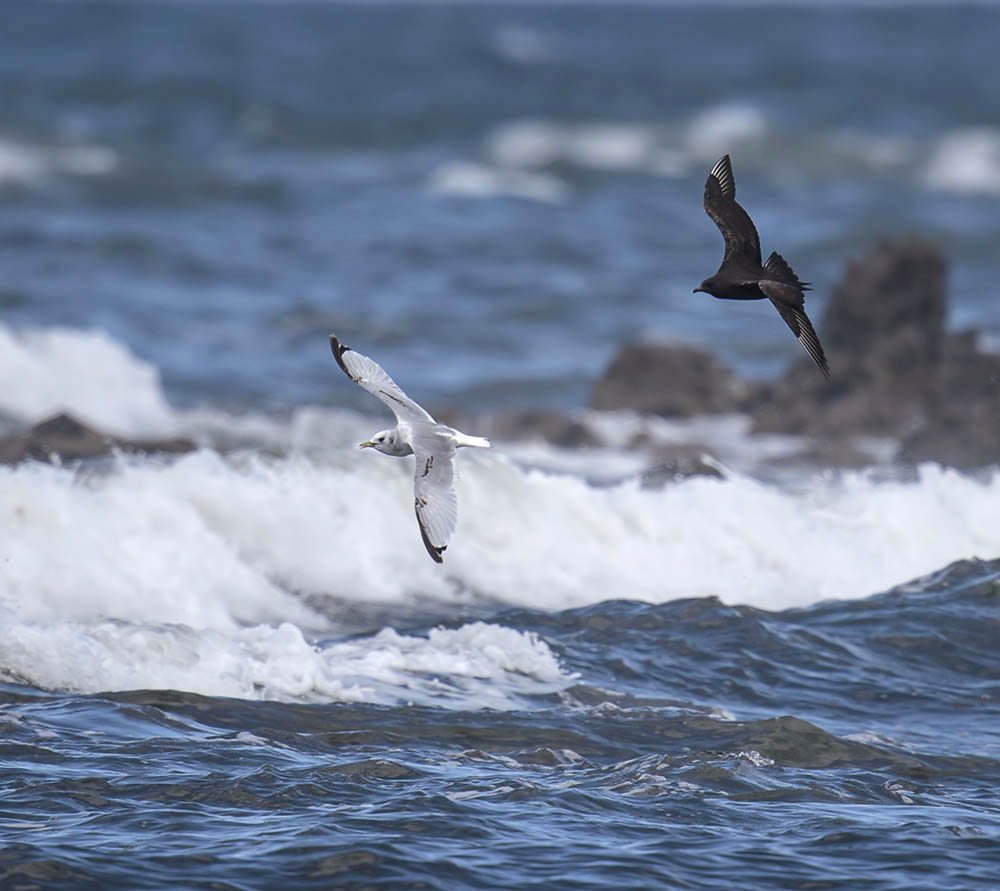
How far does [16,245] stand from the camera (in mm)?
31500

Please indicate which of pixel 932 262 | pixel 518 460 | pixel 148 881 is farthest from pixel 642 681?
pixel 932 262

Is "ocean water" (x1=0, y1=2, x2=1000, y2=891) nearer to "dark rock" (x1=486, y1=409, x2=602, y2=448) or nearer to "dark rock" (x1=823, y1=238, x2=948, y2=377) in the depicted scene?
"dark rock" (x1=486, y1=409, x2=602, y2=448)

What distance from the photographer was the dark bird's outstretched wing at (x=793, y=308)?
28.5 ft

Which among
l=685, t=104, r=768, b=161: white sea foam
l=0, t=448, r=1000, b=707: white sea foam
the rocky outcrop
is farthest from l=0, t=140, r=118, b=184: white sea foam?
l=0, t=448, r=1000, b=707: white sea foam

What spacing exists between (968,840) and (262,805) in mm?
3286

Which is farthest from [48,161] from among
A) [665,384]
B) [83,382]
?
[665,384]

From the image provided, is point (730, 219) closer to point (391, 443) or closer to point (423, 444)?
point (423, 444)

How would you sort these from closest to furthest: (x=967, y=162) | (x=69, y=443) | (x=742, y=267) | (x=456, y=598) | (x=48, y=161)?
1. (x=742, y=267)
2. (x=456, y=598)
3. (x=69, y=443)
4. (x=48, y=161)
5. (x=967, y=162)

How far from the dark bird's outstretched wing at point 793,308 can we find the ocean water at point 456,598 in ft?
7.45

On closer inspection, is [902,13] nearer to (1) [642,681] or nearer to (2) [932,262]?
(2) [932,262]

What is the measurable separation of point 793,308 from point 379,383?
215 centimetres

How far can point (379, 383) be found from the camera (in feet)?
30.3

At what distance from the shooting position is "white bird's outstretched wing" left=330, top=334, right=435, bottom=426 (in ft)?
30.0

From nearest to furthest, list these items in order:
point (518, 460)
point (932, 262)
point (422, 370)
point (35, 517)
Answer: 1. point (35, 517)
2. point (518, 460)
3. point (932, 262)
4. point (422, 370)
